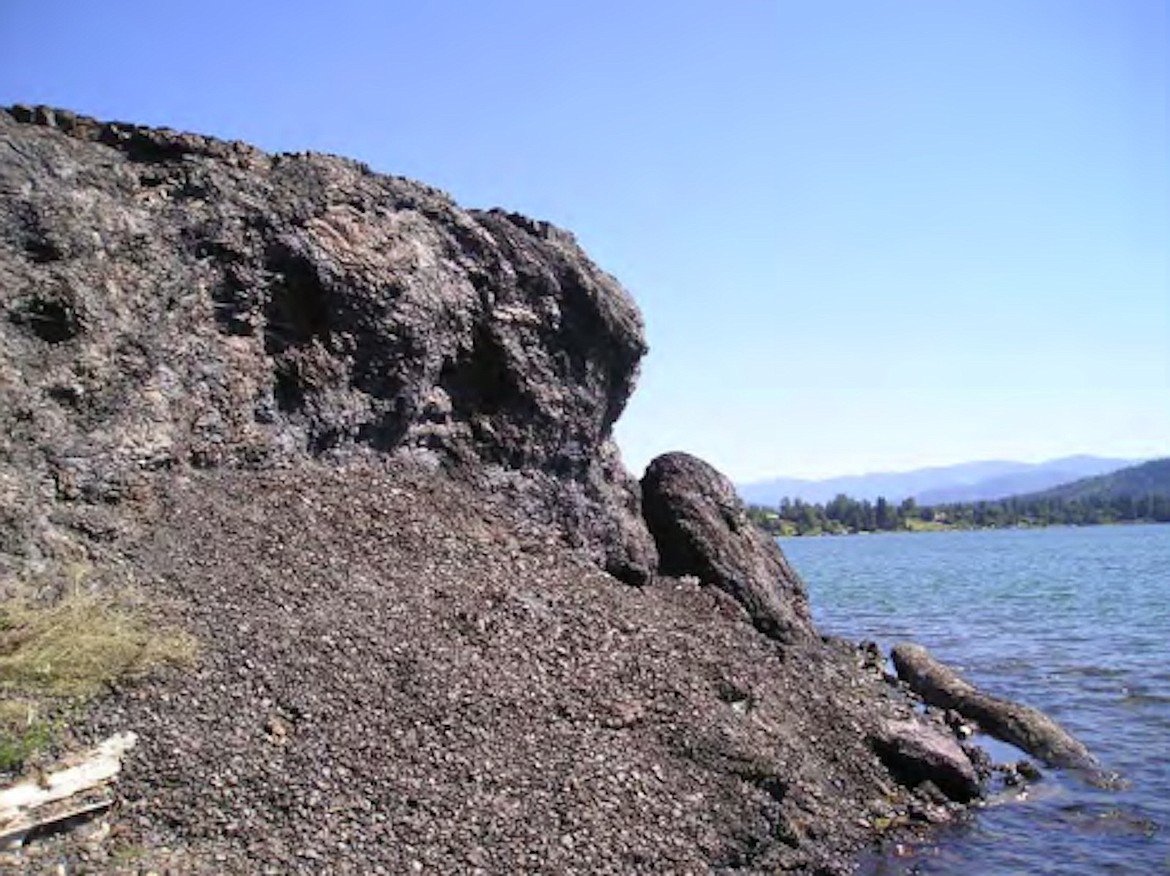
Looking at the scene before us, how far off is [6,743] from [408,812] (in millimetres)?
4691

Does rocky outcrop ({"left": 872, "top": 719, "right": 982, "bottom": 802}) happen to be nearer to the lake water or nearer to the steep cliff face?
the lake water

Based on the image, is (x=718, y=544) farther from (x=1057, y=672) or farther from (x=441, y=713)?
(x=1057, y=672)

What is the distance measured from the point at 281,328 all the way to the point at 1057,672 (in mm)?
25712

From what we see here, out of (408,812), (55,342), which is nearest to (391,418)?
(55,342)

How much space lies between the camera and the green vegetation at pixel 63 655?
38.0 ft

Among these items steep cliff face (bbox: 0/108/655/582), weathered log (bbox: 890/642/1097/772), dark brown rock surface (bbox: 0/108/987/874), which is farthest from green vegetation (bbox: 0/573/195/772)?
weathered log (bbox: 890/642/1097/772)

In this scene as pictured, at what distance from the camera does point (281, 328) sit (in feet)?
72.9

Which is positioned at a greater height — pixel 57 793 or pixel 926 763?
pixel 57 793

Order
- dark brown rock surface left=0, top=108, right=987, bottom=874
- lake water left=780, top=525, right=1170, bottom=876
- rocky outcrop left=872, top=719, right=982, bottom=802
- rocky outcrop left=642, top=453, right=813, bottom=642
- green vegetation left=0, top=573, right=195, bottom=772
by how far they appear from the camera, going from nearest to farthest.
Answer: green vegetation left=0, top=573, right=195, bottom=772 → dark brown rock surface left=0, top=108, right=987, bottom=874 → lake water left=780, top=525, right=1170, bottom=876 → rocky outcrop left=872, top=719, right=982, bottom=802 → rocky outcrop left=642, top=453, right=813, bottom=642

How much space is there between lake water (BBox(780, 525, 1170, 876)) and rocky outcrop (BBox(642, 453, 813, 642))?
6789 millimetres

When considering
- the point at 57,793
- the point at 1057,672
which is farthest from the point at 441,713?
the point at 1057,672

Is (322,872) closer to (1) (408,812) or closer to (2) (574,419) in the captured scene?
(1) (408,812)

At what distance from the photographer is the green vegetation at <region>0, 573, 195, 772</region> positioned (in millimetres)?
11586

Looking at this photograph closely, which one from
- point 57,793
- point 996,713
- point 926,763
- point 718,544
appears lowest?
point 996,713
